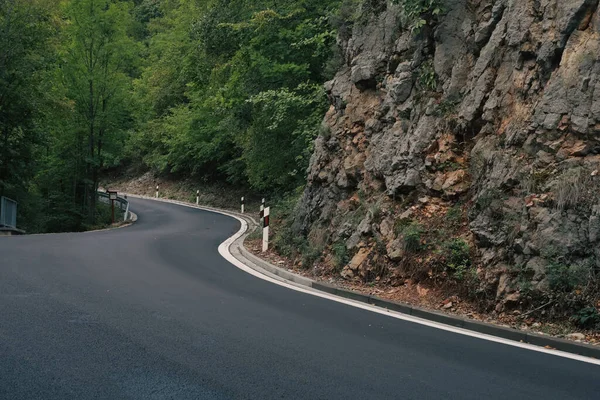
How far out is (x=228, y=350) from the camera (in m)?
5.43

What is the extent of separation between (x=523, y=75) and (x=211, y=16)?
15728 millimetres

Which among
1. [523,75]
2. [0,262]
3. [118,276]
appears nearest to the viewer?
[523,75]

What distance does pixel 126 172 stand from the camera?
2120 inches

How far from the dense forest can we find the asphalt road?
8.97m

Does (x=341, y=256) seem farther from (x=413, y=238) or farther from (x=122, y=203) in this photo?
(x=122, y=203)

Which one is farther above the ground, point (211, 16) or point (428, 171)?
point (211, 16)

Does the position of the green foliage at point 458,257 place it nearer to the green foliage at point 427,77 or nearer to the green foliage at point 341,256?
the green foliage at point 341,256

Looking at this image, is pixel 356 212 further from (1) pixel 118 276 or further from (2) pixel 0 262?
(2) pixel 0 262

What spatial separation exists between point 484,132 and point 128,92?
24009 millimetres

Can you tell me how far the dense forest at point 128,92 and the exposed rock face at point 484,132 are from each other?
9.89ft

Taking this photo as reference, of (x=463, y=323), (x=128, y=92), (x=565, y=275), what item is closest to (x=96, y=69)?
(x=128, y=92)

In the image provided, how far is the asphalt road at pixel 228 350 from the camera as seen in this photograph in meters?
4.44

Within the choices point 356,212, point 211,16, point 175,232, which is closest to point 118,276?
point 356,212

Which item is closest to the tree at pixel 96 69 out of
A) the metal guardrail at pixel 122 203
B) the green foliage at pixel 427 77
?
the metal guardrail at pixel 122 203
